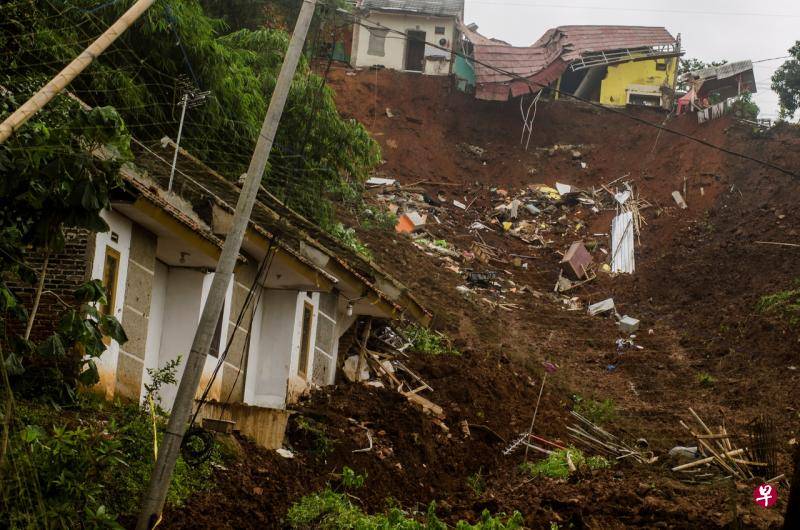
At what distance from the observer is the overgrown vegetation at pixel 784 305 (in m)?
29.1

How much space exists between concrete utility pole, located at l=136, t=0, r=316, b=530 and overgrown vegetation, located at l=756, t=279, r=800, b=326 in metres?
20.0

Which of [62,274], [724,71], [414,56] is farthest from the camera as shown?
[414,56]

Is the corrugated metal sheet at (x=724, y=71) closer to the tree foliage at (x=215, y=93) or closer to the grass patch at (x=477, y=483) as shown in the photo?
the tree foliage at (x=215, y=93)

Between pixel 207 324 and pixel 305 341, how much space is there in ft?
24.1

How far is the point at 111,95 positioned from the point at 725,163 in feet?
102

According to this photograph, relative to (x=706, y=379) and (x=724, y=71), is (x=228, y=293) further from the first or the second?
(x=724, y=71)

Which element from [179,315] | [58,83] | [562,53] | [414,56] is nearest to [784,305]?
[179,315]

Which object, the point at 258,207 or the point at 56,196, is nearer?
the point at 56,196

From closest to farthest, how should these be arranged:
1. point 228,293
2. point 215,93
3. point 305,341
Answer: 1. point 228,293
2. point 305,341
3. point 215,93

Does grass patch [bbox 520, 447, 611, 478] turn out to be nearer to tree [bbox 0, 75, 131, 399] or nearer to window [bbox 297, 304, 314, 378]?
window [bbox 297, 304, 314, 378]

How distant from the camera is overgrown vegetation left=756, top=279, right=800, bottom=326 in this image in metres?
29.1

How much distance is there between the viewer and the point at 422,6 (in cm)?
5250

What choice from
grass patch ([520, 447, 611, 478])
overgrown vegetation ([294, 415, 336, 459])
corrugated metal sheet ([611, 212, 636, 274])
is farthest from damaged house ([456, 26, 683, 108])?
overgrown vegetation ([294, 415, 336, 459])

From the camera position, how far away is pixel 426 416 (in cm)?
1859
